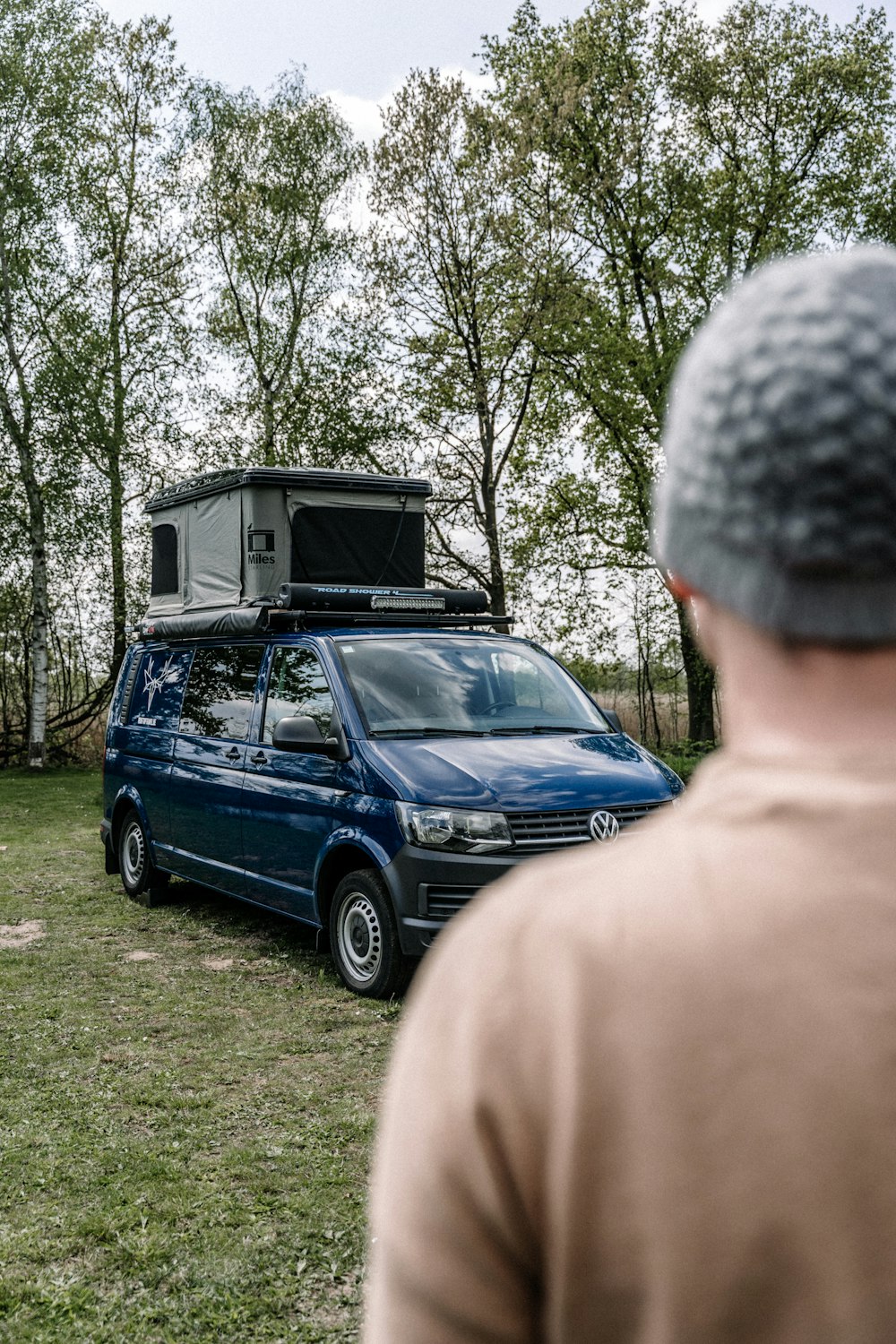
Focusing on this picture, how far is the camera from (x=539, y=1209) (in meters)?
0.84

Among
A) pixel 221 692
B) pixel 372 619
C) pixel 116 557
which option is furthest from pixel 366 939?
pixel 116 557

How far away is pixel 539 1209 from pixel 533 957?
175mm

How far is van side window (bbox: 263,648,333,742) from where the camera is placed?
7.15 m

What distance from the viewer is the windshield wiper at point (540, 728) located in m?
7.10

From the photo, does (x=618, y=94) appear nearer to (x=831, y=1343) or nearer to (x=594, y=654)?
(x=594, y=654)

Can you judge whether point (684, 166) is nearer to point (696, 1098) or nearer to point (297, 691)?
point (297, 691)

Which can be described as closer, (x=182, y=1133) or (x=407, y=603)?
(x=182, y=1133)

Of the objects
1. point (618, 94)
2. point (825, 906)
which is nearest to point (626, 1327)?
point (825, 906)

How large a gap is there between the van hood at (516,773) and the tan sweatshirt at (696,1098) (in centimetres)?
539

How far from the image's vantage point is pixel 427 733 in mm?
6902

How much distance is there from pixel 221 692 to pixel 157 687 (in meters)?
1.39

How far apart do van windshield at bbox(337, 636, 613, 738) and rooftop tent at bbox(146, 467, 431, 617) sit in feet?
8.18

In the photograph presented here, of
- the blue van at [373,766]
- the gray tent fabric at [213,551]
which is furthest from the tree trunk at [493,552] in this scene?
the blue van at [373,766]

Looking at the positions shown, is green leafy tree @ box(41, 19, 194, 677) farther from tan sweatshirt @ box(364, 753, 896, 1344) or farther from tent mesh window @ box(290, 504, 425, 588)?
tan sweatshirt @ box(364, 753, 896, 1344)
